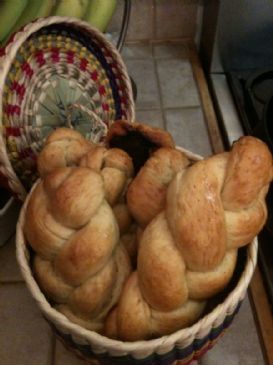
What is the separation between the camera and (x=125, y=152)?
0.47 meters

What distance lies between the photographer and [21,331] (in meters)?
0.53

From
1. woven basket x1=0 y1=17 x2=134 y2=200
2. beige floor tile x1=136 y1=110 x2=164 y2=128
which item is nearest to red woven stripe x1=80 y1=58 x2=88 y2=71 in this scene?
woven basket x1=0 y1=17 x2=134 y2=200

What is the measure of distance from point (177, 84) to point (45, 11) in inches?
12.5

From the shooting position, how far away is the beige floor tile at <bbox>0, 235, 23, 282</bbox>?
22.8 inches

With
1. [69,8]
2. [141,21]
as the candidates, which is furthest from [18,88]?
[141,21]

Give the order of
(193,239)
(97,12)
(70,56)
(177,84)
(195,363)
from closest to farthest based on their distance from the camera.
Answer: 1. (193,239)
2. (195,363)
3. (70,56)
4. (97,12)
5. (177,84)

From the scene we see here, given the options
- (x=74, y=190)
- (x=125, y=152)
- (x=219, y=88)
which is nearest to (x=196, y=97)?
(x=219, y=88)

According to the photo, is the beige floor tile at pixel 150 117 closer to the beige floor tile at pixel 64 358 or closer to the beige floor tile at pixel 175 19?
the beige floor tile at pixel 175 19

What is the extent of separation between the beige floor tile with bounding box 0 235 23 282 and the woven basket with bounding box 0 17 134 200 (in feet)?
0.41

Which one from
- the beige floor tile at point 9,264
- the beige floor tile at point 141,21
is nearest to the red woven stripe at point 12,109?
the beige floor tile at point 9,264

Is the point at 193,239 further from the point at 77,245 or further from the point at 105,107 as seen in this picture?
the point at 105,107

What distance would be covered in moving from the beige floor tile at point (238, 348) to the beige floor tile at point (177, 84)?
0.45 metres

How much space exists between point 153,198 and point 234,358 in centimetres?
24

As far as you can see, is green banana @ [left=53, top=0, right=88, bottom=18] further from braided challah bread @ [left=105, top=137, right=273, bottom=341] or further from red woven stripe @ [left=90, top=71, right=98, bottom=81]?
braided challah bread @ [left=105, top=137, right=273, bottom=341]
